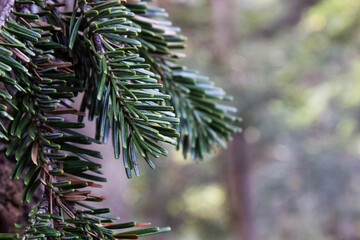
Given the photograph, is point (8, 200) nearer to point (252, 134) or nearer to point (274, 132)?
point (274, 132)

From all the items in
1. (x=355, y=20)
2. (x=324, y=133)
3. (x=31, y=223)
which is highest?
(x=355, y=20)

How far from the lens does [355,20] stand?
10.8ft

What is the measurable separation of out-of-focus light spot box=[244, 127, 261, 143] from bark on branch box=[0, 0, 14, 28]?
355 cm

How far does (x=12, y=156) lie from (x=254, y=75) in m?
3.21

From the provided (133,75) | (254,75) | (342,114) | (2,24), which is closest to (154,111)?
(133,75)

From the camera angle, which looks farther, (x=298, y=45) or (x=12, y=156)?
(x=298, y=45)

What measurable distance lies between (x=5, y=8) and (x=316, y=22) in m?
3.82

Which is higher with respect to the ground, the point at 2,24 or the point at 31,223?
the point at 2,24

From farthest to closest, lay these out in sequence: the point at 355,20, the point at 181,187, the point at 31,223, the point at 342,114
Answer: the point at 181,187 → the point at 342,114 → the point at 355,20 → the point at 31,223

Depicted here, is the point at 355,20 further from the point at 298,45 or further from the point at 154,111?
the point at 154,111

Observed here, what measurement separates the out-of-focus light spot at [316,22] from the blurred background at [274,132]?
24 millimetres

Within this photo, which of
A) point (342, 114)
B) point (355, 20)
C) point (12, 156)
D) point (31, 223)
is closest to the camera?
point (31, 223)

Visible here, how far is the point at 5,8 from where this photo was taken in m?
0.33

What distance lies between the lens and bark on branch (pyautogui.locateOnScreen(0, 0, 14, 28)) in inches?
12.8
